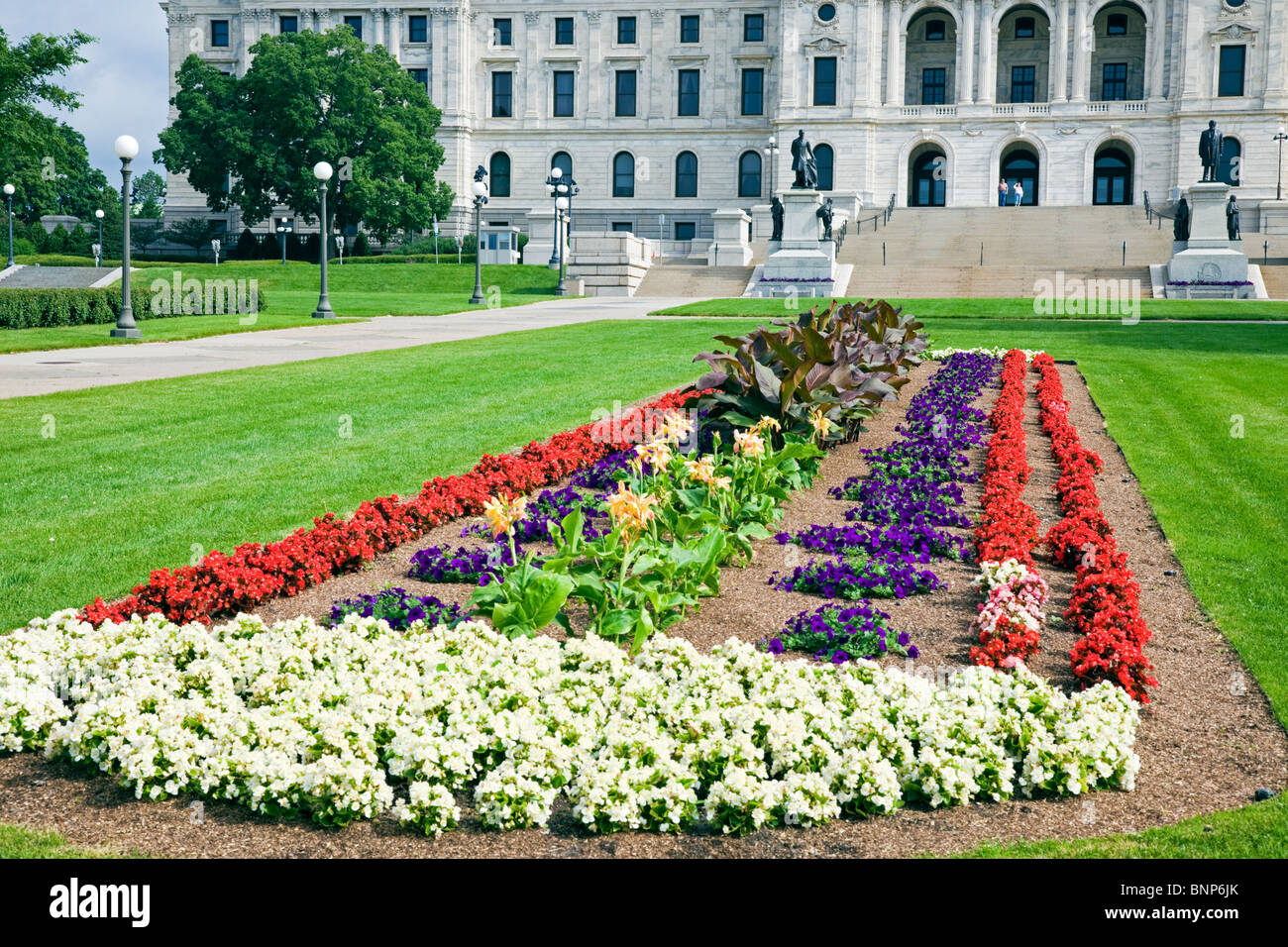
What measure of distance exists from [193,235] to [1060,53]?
47.3 m

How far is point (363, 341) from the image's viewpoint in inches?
822

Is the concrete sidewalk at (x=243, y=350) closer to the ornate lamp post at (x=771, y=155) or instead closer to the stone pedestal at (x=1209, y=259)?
the stone pedestal at (x=1209, y=259)

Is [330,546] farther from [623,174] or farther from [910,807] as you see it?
[623,174]

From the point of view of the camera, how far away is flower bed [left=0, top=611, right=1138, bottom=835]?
4012 mm

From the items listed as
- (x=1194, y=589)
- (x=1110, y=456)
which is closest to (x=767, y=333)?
(x=1110, y=456)

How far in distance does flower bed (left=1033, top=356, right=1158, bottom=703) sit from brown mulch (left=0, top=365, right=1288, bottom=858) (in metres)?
0.14

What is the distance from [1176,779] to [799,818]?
135 centimetres

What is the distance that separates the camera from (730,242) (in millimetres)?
→ 43625

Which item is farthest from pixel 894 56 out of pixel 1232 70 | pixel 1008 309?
pixel 1008 309

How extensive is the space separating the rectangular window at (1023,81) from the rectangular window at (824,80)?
32.1 ft

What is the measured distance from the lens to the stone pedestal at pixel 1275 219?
158 ft

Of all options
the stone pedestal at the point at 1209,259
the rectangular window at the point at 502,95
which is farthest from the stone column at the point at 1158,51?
the rectangular window at the point at 502,95

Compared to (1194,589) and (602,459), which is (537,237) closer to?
(602,459)

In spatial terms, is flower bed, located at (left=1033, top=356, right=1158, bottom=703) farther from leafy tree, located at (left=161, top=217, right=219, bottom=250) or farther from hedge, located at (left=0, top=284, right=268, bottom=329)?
leafy tree, located at (left=161, top=217, right=219, bottom=250)
